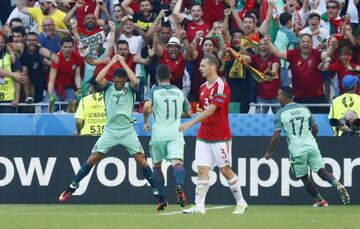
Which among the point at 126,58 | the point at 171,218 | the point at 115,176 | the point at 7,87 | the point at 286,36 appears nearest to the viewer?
the point at 171,218

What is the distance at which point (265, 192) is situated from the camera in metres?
20.7

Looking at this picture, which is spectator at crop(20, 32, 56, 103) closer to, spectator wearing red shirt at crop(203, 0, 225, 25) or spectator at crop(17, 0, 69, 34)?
spectator at crop(17, 0, 69, 34)

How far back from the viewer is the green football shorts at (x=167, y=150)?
1781 cm

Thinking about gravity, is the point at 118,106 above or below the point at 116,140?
above

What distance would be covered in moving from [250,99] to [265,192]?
88.2 inches

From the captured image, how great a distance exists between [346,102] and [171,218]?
569 centimetres

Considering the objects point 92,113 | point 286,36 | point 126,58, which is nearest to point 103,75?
point 92,113

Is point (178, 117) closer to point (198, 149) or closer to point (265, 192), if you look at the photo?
point (198, 149)

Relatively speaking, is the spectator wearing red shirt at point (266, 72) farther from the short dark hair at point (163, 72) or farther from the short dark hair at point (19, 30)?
the short dark hair at point (19, 30)

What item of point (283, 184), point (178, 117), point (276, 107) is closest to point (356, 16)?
point (276, 107)

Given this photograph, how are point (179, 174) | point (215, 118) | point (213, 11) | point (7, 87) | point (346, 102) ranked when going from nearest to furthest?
point (215, 118)
point (179, 174)
point (346, 102)
point (7, 87)
point (213, 11)

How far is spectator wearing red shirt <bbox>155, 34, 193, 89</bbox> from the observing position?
880 inches

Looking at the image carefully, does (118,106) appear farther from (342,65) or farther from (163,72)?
(342,65)

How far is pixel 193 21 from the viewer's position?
76.4ft
